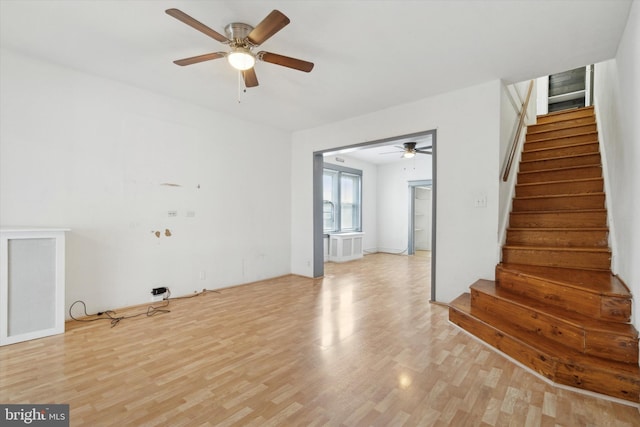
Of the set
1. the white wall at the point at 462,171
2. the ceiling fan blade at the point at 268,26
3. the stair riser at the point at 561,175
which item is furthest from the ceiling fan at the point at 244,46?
the stair riser at the point at 561,175

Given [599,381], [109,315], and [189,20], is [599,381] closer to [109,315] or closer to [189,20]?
[189,20]

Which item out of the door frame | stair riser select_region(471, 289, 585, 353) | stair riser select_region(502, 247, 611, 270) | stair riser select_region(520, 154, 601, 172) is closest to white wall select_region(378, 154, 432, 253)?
the door frame

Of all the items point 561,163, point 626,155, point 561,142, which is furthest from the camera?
point 561,142

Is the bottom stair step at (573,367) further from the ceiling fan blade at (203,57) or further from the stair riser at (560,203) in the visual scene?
the ceiling fan blade at (203,57)

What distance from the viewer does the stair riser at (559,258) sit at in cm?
293

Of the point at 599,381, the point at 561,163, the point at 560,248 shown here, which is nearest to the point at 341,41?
the point at 560,248

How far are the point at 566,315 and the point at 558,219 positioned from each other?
5.07 feet

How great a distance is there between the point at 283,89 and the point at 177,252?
2.68 m

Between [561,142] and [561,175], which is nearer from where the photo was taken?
[561,175]

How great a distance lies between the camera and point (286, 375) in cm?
217

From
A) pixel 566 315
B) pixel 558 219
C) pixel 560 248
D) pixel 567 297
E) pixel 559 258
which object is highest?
pixel 558 219

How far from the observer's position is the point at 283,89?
3709mm

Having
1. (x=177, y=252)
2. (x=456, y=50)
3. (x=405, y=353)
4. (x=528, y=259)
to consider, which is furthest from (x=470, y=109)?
(x=177, y=252)

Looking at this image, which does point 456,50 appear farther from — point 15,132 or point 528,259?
point 15,132
